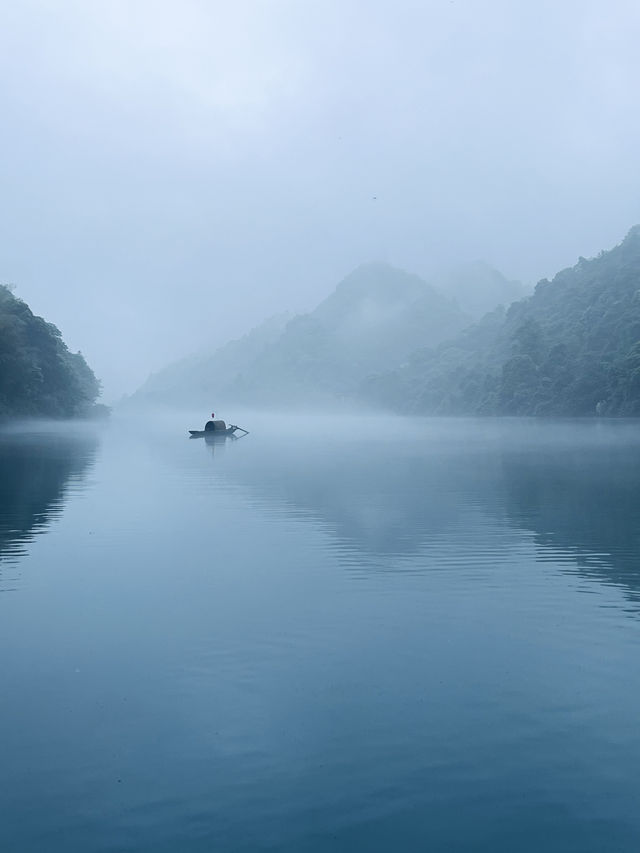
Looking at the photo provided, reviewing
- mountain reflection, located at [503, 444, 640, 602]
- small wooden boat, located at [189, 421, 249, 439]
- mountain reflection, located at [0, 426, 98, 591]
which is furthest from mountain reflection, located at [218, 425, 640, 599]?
small wooden boat, located at [189, 421, 249, 439]

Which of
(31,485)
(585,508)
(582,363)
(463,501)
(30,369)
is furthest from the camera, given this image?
(582,363)

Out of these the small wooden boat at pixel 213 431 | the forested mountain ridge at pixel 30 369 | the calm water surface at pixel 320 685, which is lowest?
the calm water surface at pixel 320 685

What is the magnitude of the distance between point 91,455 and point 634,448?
45.2 metres

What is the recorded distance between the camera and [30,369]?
4065 inches

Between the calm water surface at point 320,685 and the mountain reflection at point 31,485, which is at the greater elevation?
the mountain reflection at point 31,485

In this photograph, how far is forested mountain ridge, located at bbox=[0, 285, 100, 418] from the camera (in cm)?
9900

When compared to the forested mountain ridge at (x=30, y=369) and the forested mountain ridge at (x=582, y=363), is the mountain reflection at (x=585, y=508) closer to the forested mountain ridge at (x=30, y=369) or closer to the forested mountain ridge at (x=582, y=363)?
Result: the forested mountain ridge at (x=30, y=369)

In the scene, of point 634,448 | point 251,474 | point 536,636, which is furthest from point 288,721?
point 634,448

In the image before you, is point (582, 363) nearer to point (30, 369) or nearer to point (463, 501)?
point (30, 369)

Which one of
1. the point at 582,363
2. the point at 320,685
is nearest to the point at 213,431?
the point at 320,685

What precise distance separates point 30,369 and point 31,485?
6788 cm

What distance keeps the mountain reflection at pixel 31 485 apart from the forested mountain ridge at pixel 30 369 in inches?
1115

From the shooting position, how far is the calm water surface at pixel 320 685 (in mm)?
8898

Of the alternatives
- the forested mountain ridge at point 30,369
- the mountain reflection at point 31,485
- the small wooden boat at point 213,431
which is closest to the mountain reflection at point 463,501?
the mountain reflection at point 31,485
